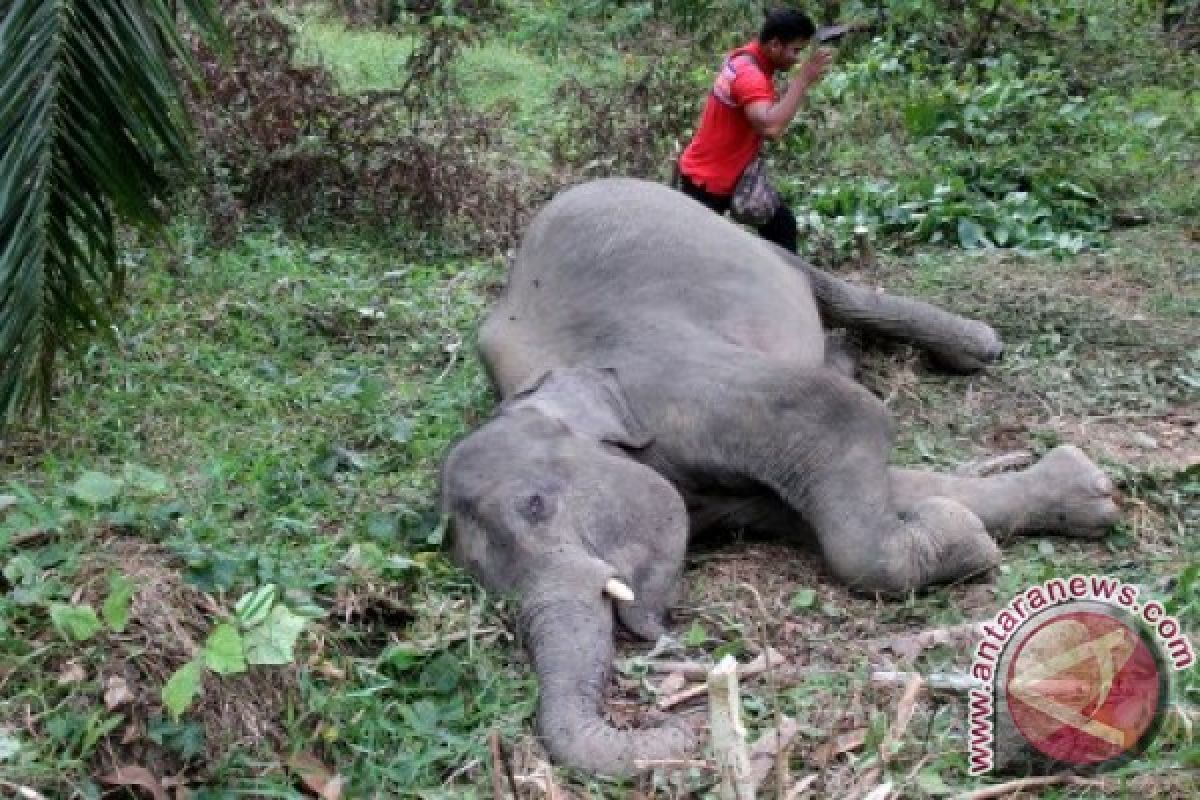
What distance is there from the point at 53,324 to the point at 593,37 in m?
9.31

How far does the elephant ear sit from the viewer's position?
3945mm

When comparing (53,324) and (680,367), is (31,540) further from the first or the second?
(680,367)

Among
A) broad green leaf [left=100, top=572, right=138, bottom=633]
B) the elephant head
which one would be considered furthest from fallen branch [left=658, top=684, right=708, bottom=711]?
broad green leaf [left=100, top=572, right=138, bottom=633]

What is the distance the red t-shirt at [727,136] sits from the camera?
5906mm

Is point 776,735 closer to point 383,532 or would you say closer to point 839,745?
point 839,745

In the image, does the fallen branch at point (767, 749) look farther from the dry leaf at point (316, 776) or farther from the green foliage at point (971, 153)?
the green foliage at point (971, 153)

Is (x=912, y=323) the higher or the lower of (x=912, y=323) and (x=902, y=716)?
the lower

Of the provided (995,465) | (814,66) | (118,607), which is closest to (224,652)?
(118,607)

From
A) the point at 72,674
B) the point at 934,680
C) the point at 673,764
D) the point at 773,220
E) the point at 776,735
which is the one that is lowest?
the point at 773,220

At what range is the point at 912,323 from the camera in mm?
5234

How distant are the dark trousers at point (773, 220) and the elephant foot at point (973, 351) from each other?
0.97 meters

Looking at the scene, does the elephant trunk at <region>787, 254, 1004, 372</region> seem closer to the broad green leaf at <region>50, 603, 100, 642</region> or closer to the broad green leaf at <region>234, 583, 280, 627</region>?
the broad green leaf at <region>234, 583, 280, 627</region>

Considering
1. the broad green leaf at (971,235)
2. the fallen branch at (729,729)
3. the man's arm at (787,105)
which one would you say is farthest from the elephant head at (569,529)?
the broad green leaf at (971,235)

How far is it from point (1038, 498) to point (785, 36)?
243cm
